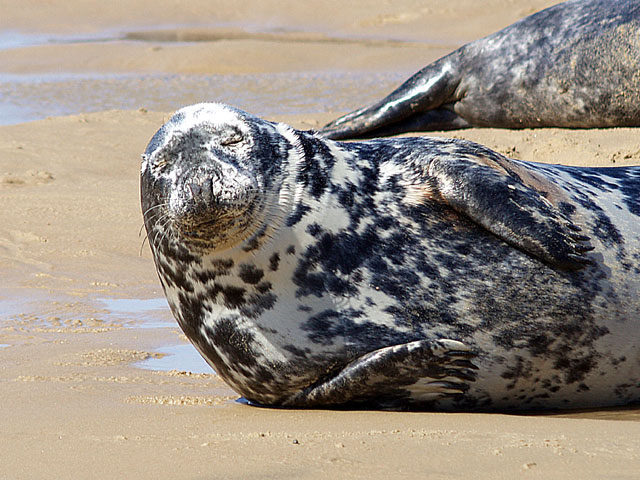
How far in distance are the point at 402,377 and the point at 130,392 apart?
3.05 feet

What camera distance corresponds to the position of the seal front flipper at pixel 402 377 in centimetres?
318

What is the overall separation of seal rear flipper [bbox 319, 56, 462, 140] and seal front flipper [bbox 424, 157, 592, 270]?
186 inches

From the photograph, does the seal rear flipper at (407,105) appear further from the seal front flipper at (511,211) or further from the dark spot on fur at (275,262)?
the dark spot on fur at (275,262)

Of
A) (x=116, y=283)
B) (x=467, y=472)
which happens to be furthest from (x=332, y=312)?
(x=116, y=283)

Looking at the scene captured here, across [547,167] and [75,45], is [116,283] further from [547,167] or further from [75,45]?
[75,45]

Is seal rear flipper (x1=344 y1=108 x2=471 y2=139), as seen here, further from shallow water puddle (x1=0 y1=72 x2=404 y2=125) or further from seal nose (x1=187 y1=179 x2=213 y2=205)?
seal nose (x1=187 y1=179 x2=213 y2=205)

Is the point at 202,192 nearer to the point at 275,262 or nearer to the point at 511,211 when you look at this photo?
the point at 275,262

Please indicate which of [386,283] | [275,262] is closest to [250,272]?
[275,262]

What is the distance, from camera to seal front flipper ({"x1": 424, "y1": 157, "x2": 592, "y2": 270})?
3250 millimetres

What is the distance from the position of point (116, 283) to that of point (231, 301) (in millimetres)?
2207

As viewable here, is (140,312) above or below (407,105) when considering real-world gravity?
below

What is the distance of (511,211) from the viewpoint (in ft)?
10.7

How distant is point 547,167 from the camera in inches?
153

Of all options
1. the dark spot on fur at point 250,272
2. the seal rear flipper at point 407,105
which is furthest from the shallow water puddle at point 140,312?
the seal rear flipper at point 407,105
